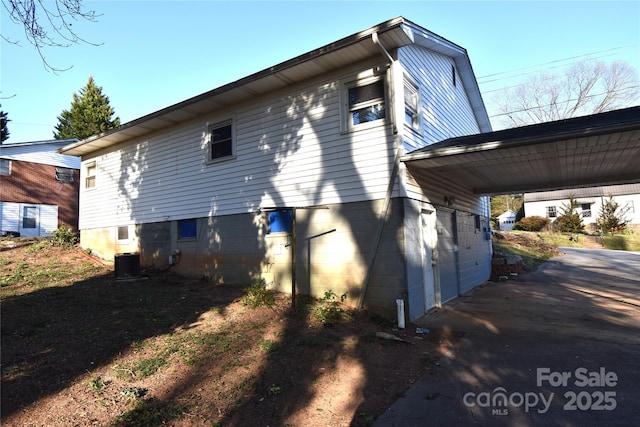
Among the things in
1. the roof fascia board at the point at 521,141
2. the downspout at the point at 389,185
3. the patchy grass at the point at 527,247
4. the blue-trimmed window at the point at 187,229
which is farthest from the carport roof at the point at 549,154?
the patchy grass at the point at 527,247

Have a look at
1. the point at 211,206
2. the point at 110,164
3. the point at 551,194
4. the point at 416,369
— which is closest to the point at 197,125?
the point at 211,206

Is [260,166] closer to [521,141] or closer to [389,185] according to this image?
[389,185]

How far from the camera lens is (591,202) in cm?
3569

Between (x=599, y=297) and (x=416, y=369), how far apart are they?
6.80 meters

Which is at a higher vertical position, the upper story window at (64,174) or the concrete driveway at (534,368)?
the upper story window at (64,174)

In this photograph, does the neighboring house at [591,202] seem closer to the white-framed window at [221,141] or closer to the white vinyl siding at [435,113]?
the white vinyl siding at [435,113]

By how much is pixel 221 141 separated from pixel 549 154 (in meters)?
7.68

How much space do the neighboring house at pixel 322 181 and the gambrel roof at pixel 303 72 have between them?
0.04 metres

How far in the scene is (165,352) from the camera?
507 cm

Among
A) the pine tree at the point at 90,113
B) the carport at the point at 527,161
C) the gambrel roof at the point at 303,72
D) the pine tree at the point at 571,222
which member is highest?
the pine tree at the point at 90,113

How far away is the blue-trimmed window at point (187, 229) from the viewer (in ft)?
33.5

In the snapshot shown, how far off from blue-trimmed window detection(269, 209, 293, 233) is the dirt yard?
172 centimetres

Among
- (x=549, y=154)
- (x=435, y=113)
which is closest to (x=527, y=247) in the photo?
(x=435, y=113)

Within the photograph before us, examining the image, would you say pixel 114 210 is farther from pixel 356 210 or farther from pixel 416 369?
pixel 416 369
